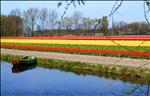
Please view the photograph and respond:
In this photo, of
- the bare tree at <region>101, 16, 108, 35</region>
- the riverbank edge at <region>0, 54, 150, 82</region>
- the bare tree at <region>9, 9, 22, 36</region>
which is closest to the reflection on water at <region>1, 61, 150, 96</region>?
the riverbank edge at <region>0, 54, 150, 82</region>

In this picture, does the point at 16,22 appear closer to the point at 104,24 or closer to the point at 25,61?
the point at 25,61

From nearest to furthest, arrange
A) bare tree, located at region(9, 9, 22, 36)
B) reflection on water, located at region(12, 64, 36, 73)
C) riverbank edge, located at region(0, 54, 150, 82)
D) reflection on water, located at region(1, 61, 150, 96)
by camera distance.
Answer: reflection on water, located at region(1, 61, 150, 96) < riverbank edge, located at region(0, 54, 150, 82) < reflection on water, located at region(12, 64, 36, 73) < bare tree, located at region(9, 9, 22, 36)

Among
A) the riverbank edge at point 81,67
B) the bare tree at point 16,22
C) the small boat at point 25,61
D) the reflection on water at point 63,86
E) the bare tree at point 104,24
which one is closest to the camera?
the bare tree at point 104,24

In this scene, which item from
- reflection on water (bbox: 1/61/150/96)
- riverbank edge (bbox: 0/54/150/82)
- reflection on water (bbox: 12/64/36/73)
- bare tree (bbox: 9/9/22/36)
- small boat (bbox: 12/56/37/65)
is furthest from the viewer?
bare tree (bbox: 9/9/22/36)

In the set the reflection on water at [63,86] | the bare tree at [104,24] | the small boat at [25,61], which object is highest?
the bare tree at [104,24]

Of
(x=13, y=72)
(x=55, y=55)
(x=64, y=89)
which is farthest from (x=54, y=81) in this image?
(x=55, y=55)

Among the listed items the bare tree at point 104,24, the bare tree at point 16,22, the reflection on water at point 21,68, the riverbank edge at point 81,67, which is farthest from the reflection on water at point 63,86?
the bare tree at point 16,22

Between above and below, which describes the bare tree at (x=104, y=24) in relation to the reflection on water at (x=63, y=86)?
above

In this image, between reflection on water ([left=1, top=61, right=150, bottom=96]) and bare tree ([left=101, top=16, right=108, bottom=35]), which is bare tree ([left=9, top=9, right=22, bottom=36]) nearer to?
reflection on water ([left=1, top=61, right=150, bottom=96])

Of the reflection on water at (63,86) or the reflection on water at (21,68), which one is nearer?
the reflection on water at (63,86)

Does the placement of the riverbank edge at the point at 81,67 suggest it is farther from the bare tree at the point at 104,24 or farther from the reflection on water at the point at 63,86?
the bare tree at the point at 104,24

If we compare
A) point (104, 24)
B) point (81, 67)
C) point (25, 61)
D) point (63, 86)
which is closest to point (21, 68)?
point (25, 61)

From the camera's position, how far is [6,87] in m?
22.2

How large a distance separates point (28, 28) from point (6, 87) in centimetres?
7773
